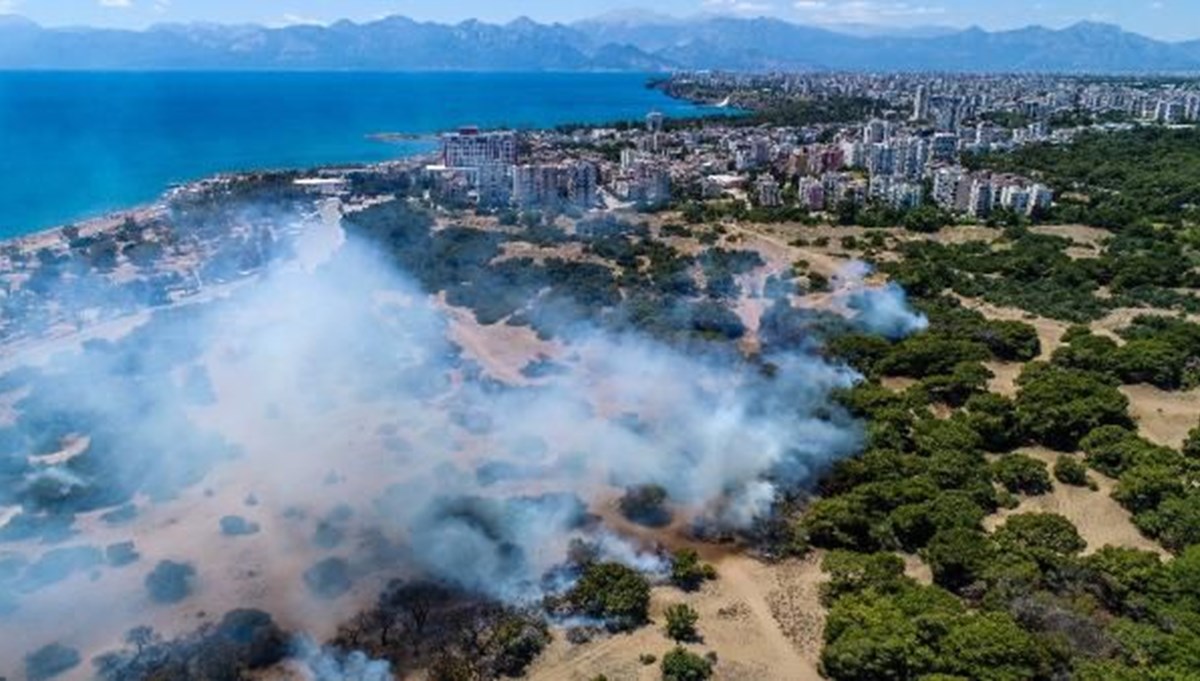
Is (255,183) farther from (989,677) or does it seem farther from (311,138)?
(989,677)

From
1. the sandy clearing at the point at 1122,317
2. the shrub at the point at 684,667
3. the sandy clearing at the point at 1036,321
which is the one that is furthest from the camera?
the sandy clearing at the point at 1122,317

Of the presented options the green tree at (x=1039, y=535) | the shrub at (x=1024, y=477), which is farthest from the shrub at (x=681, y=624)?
the shrub at (x=1024, y=477)

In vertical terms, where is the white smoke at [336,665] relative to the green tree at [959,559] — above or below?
below

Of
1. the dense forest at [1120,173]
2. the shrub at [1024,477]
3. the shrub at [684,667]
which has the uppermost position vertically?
the dense forest at [1120,173]

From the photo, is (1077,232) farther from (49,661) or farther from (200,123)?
(200,123)

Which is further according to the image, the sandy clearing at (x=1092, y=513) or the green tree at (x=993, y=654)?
the sandy clearing at (x=1092, y=513)

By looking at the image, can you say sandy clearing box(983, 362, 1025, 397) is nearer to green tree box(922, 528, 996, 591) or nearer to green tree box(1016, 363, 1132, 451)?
green tree box(1016, 363, 1132, 451)

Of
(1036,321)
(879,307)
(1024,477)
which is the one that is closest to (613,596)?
(1024,477)

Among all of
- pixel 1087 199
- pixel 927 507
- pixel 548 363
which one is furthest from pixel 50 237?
pixel 1087 199

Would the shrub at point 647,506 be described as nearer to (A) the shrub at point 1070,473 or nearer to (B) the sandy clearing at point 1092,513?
(B) the sandy clearing at point 1092,513
